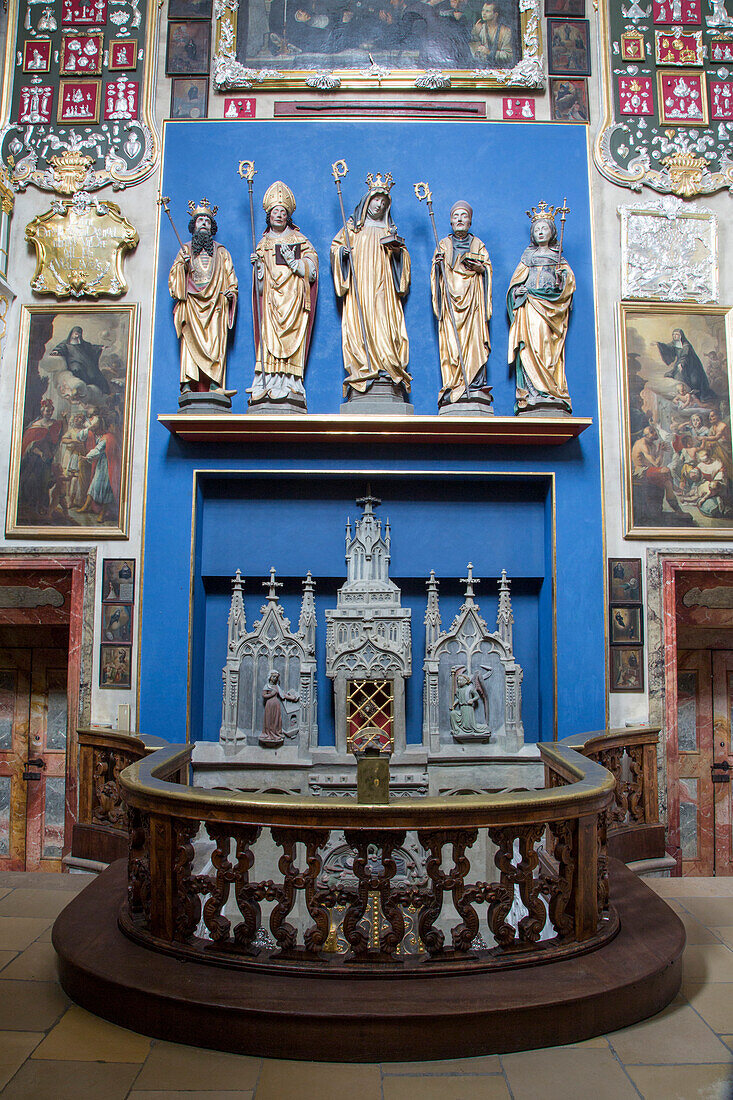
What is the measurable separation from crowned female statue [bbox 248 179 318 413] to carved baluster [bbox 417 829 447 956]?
15.6ft

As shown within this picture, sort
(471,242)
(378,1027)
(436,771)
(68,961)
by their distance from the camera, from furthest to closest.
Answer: (471,242) < (436,771) < (68,961) < (378,1027)

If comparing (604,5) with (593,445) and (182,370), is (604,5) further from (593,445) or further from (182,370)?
(182,370)

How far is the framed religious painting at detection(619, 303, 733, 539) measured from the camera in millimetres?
7387

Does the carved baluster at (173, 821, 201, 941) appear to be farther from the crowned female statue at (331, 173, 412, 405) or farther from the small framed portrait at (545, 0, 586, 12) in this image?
the small framed portrait at (545, 0, 586, 12)

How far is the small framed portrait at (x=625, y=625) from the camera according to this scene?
7258 mm

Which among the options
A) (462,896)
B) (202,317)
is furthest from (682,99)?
(462,896)

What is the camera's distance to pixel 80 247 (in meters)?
7.62

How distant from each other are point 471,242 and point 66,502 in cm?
453

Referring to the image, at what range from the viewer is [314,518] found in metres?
7.59

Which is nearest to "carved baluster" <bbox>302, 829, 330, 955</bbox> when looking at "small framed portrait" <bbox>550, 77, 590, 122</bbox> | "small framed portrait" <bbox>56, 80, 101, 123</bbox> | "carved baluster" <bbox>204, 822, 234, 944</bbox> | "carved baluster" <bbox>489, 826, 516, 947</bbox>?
"carved baluster" <bbox>204, 822, 234, 944</bbox>

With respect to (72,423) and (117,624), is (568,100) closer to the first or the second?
(72,423)

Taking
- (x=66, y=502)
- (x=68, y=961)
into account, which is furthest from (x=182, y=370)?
(x=68, y=961)

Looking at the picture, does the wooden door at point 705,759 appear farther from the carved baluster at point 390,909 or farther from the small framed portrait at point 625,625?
the carved baluster at point 390,909

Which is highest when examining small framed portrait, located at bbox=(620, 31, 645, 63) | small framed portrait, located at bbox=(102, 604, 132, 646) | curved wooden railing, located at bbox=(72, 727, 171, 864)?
small framed portrait, located at bbox=(620, 31, 645, 63)
